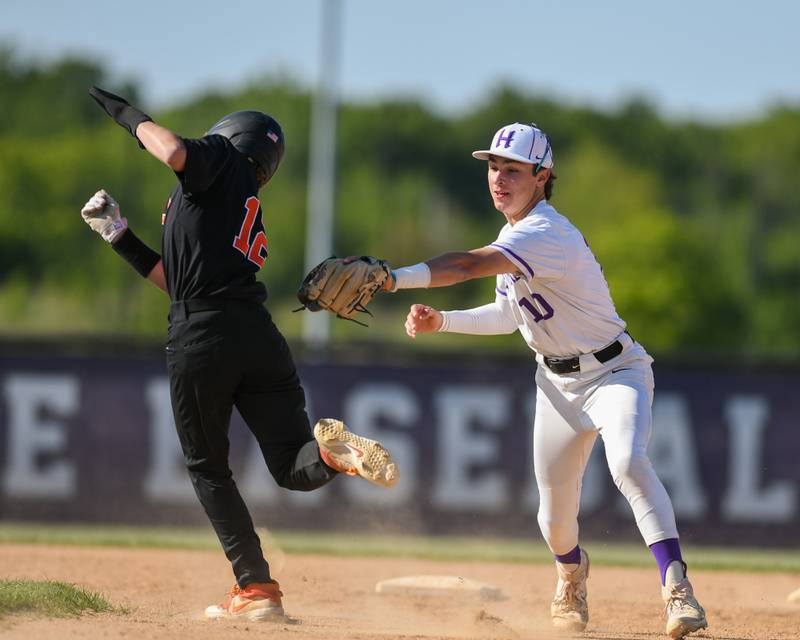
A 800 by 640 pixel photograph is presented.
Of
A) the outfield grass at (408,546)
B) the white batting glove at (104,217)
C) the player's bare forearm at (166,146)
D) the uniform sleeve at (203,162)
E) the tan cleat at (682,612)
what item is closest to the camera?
the player's bare forearm at (166,146)

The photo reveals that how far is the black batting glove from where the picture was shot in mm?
5762

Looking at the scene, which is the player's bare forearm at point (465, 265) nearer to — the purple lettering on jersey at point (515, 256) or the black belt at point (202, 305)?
the purple lettering on jersey at point (515, 256)

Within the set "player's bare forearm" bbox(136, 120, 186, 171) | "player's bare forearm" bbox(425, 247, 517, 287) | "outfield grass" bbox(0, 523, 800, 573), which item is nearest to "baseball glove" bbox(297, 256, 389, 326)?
"player's bare forearm" bbox(425, 247, 517, 287)

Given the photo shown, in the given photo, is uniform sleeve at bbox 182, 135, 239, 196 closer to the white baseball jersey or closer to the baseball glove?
the baseball glove

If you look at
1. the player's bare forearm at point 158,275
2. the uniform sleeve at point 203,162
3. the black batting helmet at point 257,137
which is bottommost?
the player's bare forearm at point 158,275

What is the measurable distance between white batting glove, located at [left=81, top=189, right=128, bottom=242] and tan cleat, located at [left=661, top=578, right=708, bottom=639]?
3.24 meters

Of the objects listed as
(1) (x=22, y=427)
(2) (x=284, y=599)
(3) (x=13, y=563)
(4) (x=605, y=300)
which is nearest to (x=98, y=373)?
(1) (x=22, y=427)

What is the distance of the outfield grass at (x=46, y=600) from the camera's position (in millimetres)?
5836

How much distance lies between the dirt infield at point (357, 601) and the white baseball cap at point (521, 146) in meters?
2.31

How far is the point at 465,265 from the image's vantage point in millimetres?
5617

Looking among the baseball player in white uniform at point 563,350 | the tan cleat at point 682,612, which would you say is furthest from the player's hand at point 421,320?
the tan cleat at point 682,612

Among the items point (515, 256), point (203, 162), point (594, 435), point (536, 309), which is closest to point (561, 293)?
point (536, 309)

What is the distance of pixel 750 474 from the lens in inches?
477

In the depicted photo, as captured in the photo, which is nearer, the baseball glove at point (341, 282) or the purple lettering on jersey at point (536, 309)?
the baseball glove at point (341, 282)
